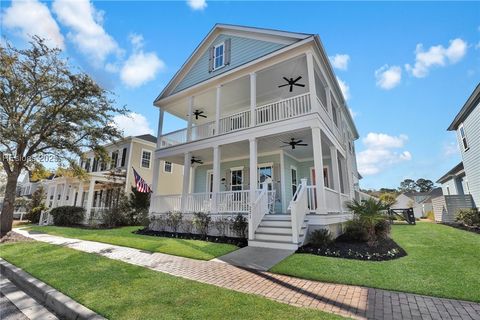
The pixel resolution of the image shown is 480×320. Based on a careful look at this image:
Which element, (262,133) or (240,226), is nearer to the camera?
(240,226)

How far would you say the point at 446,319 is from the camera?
2.91 metres

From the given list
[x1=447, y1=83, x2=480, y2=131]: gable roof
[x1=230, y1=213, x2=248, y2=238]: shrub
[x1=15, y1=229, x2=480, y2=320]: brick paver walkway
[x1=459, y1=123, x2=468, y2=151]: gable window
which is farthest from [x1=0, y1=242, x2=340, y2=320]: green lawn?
[x1=459, y1=123, x2=468, y2=151]: gable window

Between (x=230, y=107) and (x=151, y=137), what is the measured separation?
478 inches

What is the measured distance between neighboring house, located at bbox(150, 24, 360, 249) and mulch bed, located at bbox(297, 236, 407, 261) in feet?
2.02

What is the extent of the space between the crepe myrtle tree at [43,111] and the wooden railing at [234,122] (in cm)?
634

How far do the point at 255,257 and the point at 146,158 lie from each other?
684 inches

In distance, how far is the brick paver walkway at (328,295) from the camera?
3092mm

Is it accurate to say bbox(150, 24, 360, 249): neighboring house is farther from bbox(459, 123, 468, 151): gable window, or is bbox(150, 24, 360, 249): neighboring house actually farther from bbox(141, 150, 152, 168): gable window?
bbox(459, 123, 468, 151): gable window

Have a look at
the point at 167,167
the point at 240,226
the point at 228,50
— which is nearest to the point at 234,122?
the point at 228,50

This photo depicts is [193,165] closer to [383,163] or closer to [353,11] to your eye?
[353,11]

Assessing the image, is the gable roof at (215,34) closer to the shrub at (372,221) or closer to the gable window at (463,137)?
the shrub at (372,221)

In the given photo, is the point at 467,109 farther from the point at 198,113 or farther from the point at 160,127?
the point at 160,127

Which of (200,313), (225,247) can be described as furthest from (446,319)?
(225,247)

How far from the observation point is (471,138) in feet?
45.8
